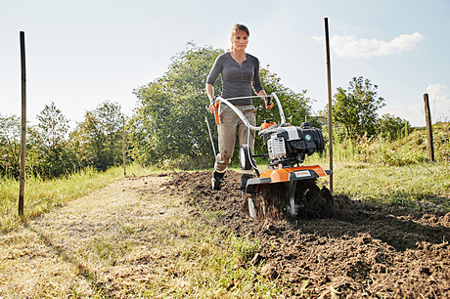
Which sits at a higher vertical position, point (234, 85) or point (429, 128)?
point (234, 85)

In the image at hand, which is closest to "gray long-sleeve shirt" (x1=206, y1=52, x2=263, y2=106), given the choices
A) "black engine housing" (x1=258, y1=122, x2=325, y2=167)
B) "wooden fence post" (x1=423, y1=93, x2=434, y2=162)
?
"black engine housing" (x1=258, y1=122, x2=325, y2=167)

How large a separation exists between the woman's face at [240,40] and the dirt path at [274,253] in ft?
6.32

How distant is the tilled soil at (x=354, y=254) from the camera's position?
1640 mm

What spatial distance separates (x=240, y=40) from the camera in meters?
3.65

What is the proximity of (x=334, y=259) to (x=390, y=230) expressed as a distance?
2.27 feet

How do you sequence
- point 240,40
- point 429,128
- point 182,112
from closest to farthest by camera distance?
point 240,40 < point 429,128 < point 182,112

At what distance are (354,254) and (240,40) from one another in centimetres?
267

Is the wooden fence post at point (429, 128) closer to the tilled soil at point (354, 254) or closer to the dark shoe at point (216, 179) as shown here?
the tilled soil at point (354, 254)

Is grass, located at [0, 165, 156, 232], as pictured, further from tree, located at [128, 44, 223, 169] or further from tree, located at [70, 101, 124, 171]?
tree, located at [70, 101, 124, 171]

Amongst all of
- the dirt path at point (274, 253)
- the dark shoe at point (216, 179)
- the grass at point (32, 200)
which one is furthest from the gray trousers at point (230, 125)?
the grass at point (32, 200)

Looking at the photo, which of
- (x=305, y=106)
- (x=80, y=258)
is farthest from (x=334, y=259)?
(x=305, y=106)

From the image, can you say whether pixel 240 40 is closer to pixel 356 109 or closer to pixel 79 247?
pixel 79 247

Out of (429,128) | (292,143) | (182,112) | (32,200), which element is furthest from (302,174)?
(182,112)

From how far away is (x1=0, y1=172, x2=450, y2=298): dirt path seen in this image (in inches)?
67.8
